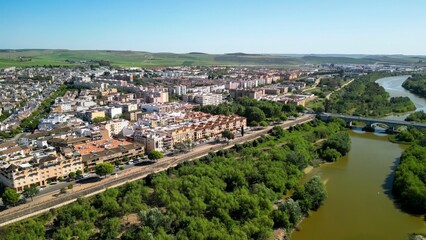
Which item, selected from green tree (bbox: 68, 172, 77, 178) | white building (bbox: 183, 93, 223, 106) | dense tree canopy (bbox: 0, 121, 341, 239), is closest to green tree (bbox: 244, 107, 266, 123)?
white building (bbox: 183, 93, 223, 106)

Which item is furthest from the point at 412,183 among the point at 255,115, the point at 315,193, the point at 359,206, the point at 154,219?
the point at 255,115

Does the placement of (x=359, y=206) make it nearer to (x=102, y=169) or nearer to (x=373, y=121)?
(x=102, y=169)

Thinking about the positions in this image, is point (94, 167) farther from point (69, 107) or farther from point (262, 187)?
point (69, 107)

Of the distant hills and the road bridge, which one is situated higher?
the distant hills

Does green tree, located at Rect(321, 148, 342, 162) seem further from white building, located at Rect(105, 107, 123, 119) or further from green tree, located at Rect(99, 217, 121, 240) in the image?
white building, located at Rect(105, 107, 123, 119)

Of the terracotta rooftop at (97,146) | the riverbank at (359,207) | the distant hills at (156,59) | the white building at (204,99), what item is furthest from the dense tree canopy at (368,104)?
the distant hills at (156,59)

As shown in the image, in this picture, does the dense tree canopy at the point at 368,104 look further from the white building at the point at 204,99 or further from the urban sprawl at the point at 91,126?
the white building at the point at 204,99

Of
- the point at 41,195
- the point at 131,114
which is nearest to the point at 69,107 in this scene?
the point at 131,114
